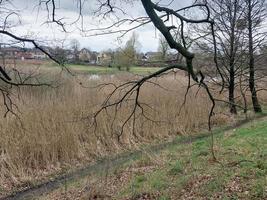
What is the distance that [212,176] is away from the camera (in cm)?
636

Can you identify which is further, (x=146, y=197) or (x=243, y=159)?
(x=243, y=159)

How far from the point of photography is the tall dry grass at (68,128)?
9.76m

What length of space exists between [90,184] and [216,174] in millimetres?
2320

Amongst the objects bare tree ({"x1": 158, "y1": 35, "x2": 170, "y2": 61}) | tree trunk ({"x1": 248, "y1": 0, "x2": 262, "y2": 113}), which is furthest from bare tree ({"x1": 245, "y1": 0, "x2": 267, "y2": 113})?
bare tree ({"x1": 158, "y1": 35, "x2": 170, "y2": 61})

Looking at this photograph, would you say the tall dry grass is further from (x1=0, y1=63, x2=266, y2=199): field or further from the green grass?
the green grass

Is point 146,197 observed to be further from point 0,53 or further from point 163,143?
point 163,143

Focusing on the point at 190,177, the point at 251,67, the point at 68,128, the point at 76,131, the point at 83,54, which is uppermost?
the point at 83,54

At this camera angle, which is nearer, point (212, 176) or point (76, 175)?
point (212, 176)

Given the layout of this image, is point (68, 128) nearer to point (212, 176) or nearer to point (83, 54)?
point (83, 54)

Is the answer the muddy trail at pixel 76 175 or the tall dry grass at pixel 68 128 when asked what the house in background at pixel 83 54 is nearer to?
the tall dry grass at pixel 68 128

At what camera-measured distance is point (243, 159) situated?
23.2 ft

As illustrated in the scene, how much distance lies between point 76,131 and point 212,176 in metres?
5.52

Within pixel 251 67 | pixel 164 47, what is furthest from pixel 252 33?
pixel 164 47

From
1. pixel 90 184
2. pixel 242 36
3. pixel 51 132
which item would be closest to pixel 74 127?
pixel 51 132
